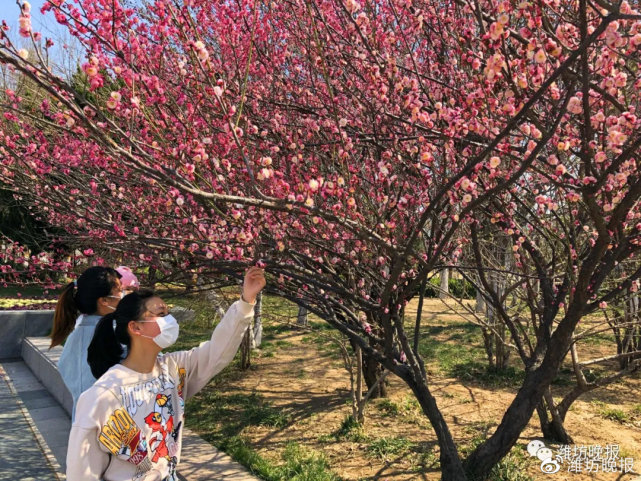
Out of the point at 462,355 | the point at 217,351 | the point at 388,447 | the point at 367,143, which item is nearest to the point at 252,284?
the point at 217,351

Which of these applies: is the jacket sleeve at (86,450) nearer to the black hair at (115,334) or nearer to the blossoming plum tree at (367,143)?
the black hair at (115,334)

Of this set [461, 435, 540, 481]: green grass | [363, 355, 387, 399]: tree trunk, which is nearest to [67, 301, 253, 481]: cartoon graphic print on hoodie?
[461, 435, 540, 481]: green grass

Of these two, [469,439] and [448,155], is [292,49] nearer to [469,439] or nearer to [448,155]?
[448,155]

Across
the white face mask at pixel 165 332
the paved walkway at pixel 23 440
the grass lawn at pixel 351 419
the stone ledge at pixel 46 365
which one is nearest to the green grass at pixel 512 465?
the grass lawn at pixel 351 419

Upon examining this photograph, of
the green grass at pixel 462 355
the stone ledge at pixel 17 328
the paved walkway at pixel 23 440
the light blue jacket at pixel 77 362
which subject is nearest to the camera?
the light blue jacket at pixel 77 362

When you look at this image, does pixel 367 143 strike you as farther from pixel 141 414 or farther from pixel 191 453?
pixel 191 453

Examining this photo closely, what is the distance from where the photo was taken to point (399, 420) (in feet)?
17.6

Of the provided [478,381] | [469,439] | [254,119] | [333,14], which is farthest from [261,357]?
[333,14]

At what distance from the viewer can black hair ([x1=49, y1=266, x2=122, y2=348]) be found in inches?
111

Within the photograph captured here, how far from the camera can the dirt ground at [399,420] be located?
4.29 m

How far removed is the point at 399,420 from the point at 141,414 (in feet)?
12.8

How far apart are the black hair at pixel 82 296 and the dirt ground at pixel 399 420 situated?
2361mm

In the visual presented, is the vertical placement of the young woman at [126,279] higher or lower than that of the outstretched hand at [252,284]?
lower

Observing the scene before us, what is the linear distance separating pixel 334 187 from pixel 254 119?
1.54 metres
